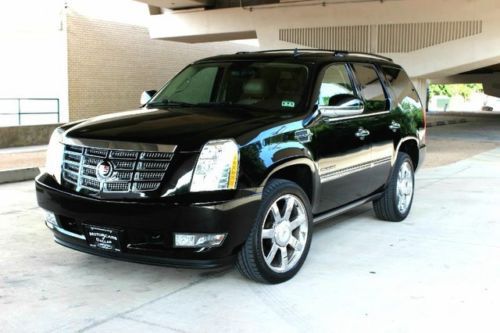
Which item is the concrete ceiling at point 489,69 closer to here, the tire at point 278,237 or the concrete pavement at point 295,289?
the concrete pavement at point 295,289

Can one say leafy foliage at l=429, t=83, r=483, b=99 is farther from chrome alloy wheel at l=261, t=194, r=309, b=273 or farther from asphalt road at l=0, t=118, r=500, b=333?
chrome alloy wheel at l=261, t=194, r=309, b=273

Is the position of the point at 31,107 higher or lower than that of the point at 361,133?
lower

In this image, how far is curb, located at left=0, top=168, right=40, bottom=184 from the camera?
30.3 feet

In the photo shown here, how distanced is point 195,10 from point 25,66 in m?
7.44

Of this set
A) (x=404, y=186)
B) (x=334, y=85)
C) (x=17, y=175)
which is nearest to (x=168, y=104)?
(x=334, y=85)

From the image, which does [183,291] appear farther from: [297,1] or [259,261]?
[297,1]

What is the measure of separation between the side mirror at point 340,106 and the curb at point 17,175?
6.28 metres

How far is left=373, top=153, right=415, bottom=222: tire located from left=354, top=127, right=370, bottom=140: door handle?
932 millimetres

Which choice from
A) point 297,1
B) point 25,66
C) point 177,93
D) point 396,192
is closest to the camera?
point 177,93

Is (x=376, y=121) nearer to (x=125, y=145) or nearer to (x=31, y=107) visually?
(x=125, y=145)

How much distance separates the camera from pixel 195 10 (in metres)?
23.9

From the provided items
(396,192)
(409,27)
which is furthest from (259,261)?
(409,27)

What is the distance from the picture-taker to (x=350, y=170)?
5.43m

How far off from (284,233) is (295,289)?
1.45 ft
